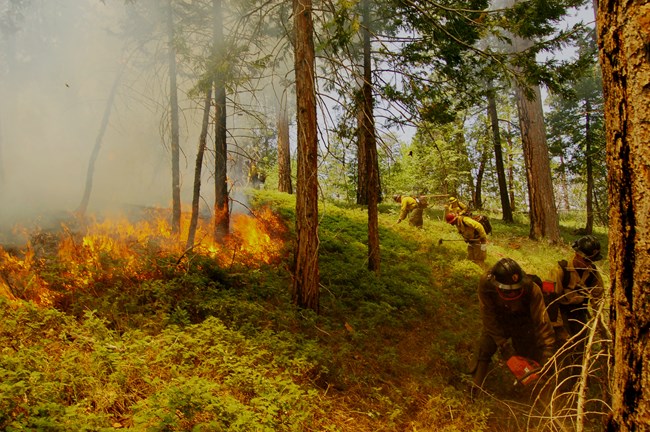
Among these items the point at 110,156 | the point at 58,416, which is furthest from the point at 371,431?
the point at 110,156

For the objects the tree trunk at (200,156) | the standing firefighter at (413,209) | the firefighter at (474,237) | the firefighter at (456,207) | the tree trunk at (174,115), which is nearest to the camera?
the tree trunk at (200,156)

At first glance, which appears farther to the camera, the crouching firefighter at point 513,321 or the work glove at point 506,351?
the work glove at point 506,351

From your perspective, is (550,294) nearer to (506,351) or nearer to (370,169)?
(506,351)

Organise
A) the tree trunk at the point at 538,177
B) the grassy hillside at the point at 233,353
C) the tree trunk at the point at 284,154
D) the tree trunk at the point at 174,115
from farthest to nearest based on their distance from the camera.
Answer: the tree trunk at the point at 284,154
the tree trunk at the point at 538,177
the tree trunk at the point at 174,115
the grassy hillside at the point at 233,353

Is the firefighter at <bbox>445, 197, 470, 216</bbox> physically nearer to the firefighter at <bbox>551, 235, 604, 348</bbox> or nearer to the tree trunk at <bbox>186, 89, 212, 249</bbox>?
the firefighter at <bbox>551, 235, 604, 348</bbox>

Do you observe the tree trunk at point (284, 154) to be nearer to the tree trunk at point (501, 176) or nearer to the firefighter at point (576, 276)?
the tree trunk at point (501, 176)

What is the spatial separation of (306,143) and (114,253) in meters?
4.17

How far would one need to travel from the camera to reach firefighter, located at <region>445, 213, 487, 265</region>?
398 inches

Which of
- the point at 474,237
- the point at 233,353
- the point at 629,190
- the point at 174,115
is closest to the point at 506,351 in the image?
the point at 233,353

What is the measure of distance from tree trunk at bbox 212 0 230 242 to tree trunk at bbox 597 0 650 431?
8.24 meters

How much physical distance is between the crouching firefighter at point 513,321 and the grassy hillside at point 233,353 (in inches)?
21.0

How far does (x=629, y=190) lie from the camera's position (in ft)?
4.40

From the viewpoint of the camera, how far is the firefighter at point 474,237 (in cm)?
1010

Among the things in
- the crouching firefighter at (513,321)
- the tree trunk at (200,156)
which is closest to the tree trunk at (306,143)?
the crouching firefighter at (513,321)
